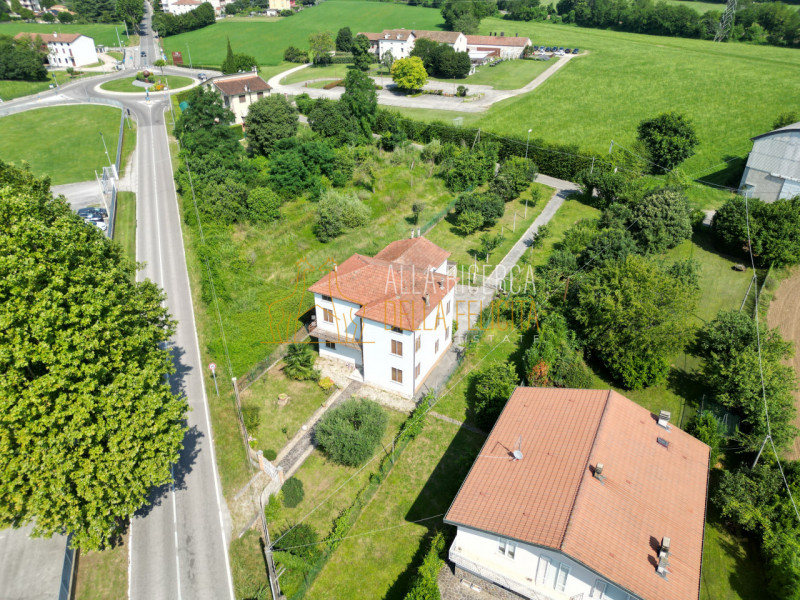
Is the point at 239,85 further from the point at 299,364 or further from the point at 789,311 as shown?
the point at 789,311

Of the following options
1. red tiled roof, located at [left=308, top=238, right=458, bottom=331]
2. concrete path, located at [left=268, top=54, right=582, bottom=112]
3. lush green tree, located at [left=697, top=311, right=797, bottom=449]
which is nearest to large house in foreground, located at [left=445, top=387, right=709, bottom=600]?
lush green tree, located at [left=697, top=311, right=797, bottom=449]

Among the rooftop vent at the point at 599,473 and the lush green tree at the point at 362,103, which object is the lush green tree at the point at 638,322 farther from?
the lush green tree at the point at 362,103

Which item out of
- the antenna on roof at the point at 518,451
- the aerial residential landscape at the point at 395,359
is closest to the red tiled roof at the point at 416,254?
the aerial residential landscape at the point at 395,359

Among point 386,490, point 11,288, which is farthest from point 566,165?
point 11,288

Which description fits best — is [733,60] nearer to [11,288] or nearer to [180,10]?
[11,288]

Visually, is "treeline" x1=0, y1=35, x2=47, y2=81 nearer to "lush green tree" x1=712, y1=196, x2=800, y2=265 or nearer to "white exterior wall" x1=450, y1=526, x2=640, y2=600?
"white exterior wall" x1=450, y1=526, x2=640, y2=600

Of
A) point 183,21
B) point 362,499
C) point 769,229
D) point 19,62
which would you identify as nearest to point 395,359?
point 362,499

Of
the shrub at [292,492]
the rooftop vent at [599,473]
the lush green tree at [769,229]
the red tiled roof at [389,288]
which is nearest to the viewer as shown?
the rooftop vent at [599,473]
